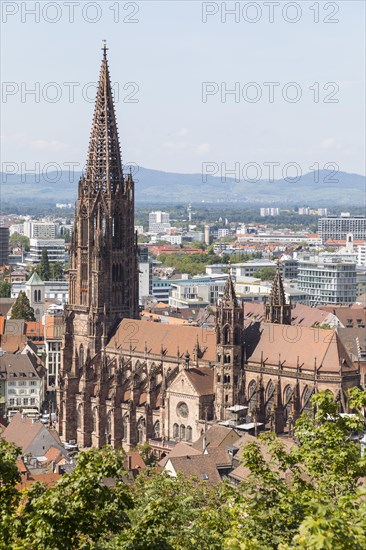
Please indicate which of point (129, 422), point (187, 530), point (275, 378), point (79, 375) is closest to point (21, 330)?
point (79, 375)

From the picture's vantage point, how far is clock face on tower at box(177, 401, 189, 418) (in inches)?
4309

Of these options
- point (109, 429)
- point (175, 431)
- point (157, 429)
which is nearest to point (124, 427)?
→ point (109, 429)

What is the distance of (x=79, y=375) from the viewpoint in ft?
413

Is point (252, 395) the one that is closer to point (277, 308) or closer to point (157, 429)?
point (157, 429)

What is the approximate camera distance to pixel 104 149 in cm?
12475

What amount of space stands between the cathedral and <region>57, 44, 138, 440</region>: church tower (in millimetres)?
113

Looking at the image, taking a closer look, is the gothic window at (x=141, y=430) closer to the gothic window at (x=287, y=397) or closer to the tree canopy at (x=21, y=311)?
the gothic window at (x=287, y=397)

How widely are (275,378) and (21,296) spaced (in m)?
85.9

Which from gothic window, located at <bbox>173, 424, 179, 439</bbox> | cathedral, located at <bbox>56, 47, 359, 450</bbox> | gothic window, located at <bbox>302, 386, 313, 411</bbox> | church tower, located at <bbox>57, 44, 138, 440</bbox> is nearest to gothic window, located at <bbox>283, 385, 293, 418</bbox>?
cathedral, located at <bbox>56, 47, 359, 450</bbox>

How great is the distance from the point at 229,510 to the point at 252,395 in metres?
71.9

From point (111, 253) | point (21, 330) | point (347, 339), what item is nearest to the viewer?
point (111, 253)

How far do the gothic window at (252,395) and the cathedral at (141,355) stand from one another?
0.11 meters

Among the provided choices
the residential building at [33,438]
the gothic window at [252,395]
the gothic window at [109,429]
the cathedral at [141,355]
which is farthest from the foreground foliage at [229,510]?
the gothic window at [109,429]

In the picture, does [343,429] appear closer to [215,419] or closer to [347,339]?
[215,419]
